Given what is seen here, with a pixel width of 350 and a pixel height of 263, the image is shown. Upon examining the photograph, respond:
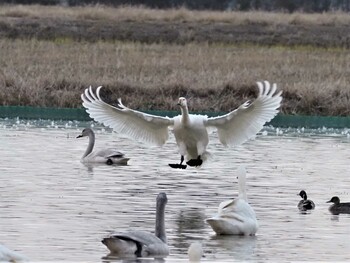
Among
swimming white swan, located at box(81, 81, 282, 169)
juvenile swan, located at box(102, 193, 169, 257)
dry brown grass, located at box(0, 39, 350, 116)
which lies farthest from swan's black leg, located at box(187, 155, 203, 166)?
dry brown grass, located at box(0, 39, 350, 116)

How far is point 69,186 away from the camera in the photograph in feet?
43.0

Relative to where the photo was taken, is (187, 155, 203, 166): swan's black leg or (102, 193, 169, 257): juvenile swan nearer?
(102, 193, 169, 257): juvenile swan

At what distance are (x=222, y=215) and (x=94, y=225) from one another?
3.51 ft

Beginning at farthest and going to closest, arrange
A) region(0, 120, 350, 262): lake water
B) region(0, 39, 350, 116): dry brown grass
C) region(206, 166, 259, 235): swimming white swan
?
1. region(0, 39, 350, 116): dry brown grass
2. region(206, 166, 259, 235): swimming white swan
3. region(0, 120, 350, 262): lake water

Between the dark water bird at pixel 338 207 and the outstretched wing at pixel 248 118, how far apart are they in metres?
1.07

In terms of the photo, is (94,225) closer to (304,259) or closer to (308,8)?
(304,259)

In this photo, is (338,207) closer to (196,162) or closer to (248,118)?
(248,118)

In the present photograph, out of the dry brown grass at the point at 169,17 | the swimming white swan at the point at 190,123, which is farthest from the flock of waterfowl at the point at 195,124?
the dry brown grass at the point at 169,17

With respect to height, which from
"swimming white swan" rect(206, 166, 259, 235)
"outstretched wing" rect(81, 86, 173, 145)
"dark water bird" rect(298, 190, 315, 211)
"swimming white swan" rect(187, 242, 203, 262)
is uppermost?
"outstretched wing" rect(81, 86, 173, 145)

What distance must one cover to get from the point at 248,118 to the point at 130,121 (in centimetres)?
128

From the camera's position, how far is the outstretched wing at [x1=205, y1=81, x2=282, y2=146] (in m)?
12.5

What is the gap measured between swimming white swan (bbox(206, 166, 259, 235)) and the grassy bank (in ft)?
34.7

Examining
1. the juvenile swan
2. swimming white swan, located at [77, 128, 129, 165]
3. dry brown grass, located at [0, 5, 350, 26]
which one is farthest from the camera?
dry brown grass, located at [0, 5, 350, 26]

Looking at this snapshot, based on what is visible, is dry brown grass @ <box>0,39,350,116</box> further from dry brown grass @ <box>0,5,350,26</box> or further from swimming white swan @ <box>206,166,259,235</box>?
swimming white swan @ <box>206,166,259,235</box>
